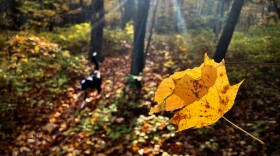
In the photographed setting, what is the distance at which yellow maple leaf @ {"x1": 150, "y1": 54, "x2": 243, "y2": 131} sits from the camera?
0.94 m

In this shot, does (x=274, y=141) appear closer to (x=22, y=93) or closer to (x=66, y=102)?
(x=66, y=102)

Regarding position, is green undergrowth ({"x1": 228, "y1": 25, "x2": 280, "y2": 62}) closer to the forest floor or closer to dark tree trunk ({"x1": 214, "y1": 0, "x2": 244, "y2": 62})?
the forest floor

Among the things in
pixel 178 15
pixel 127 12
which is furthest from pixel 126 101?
pixel 178 15

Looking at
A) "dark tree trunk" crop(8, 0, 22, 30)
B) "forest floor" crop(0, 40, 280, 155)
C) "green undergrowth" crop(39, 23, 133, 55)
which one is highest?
"dark tree trunk" crop(8, 0, 22, 30)

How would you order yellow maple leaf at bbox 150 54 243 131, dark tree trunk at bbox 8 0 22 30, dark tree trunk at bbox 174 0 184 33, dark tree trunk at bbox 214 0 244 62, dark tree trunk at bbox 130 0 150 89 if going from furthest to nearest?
dark tree trunk at bbox 174 0 184 33, dark tree trunk at bbox 8 0 22 30, dark tree trunk at bbox 130 0 150 89, dark tree trunk at bbox 214 0 244 62, yellow maple leaf at bbox 150 54 243 131

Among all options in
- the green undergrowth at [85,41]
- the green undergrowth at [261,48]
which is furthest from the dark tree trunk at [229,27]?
the green undergrowth at [85,41]

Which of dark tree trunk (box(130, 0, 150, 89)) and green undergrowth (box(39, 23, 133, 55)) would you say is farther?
green undergrowth (box(39, 23, 133, 55))

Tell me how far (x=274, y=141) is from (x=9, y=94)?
251 inches

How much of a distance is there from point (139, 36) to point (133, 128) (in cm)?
314

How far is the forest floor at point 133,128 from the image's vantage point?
5113mm

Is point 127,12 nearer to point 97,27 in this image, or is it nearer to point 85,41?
point 85,41

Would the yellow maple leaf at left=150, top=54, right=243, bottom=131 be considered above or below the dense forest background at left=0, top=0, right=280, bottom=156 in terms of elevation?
above

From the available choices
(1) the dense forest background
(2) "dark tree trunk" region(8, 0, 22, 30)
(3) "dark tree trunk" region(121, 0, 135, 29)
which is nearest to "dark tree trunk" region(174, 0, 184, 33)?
(3) "dark tree trunk" region(121, 0, 135, 29)

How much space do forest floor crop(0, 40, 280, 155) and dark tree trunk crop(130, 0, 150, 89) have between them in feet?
1.48
